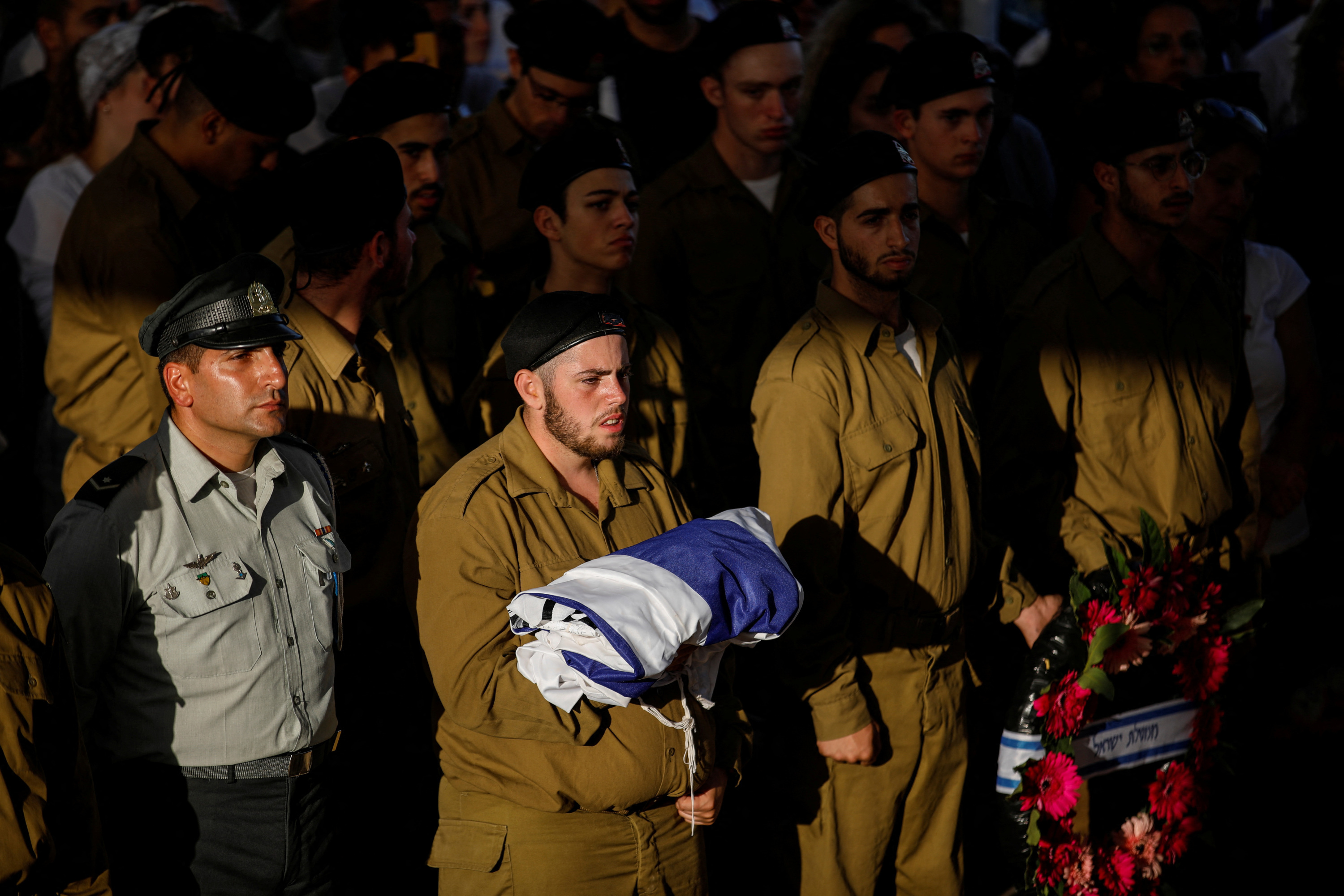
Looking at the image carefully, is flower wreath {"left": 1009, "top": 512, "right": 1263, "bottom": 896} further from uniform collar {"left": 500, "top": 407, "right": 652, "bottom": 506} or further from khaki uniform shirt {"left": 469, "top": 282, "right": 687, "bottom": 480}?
uniform collar {"left": 500, "top": 407, "right": 652, "bottom": 506}

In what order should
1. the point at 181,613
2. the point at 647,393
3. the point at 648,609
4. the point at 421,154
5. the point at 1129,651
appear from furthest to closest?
the point at 421,154
the point at 647,393
the point at 1129,651
the point at 181,613
the point at 648,609

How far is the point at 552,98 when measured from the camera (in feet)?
17.5

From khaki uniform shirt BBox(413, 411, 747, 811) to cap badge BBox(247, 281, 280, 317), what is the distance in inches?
23.1

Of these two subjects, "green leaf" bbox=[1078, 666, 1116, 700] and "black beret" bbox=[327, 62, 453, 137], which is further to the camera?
"black beret" bbox=[327, 62, 453, 137]

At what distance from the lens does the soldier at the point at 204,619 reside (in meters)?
2.84

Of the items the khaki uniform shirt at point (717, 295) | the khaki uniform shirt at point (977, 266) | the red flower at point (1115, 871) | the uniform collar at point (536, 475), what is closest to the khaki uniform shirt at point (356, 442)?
the uniform collar at point (536, 475)

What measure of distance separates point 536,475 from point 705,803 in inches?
35.8

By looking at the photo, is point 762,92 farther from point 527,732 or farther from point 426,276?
point 527,732

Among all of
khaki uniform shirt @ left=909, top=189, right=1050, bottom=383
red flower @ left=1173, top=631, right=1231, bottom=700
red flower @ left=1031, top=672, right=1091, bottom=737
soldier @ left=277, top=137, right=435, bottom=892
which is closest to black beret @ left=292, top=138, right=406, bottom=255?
soldier @ left=277, top=137, right=435, bottom=892

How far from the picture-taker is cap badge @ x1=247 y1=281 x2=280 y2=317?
3.00 meters

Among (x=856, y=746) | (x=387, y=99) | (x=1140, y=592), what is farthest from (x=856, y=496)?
(x=387, y=99)

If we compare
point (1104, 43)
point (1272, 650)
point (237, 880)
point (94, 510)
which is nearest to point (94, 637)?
point (94, 510)

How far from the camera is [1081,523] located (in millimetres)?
4281

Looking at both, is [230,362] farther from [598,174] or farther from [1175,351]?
[1175,351]
